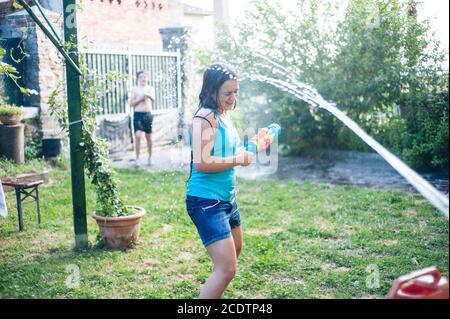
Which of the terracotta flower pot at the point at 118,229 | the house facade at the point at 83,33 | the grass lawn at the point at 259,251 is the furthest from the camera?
the house facade at the point at 83,33

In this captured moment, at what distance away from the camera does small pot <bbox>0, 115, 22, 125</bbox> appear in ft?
23.3

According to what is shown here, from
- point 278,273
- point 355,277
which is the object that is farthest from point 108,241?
point 355,277

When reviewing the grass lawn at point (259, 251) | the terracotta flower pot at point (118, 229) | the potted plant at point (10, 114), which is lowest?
the grass lawn at point (259, 251)

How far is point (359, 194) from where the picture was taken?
7027 mm

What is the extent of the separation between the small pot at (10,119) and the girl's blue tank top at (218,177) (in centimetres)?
492

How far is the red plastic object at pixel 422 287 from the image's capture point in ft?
7.12

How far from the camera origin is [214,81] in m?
3.10

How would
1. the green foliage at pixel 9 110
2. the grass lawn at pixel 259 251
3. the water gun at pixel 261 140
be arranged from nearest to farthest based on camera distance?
the water gun at pixel 261 140, the grass lawn at pixel 259 251, the green foliage at pixel 9 110

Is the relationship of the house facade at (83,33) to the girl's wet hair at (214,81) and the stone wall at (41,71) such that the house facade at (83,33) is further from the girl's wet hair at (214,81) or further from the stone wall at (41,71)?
the girl's wet hair at (214,81)

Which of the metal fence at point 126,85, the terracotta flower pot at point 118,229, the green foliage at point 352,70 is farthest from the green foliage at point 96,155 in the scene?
the metal fence at point 126,85

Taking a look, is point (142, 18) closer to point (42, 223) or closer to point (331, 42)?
point (331, 42)

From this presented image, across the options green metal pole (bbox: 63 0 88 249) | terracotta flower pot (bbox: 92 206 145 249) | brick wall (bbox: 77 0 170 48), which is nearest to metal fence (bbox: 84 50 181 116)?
brick wall (bbox: 77 0 170 48)

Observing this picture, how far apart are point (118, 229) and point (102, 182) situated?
19.9 inches

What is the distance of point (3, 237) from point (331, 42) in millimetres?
6707
